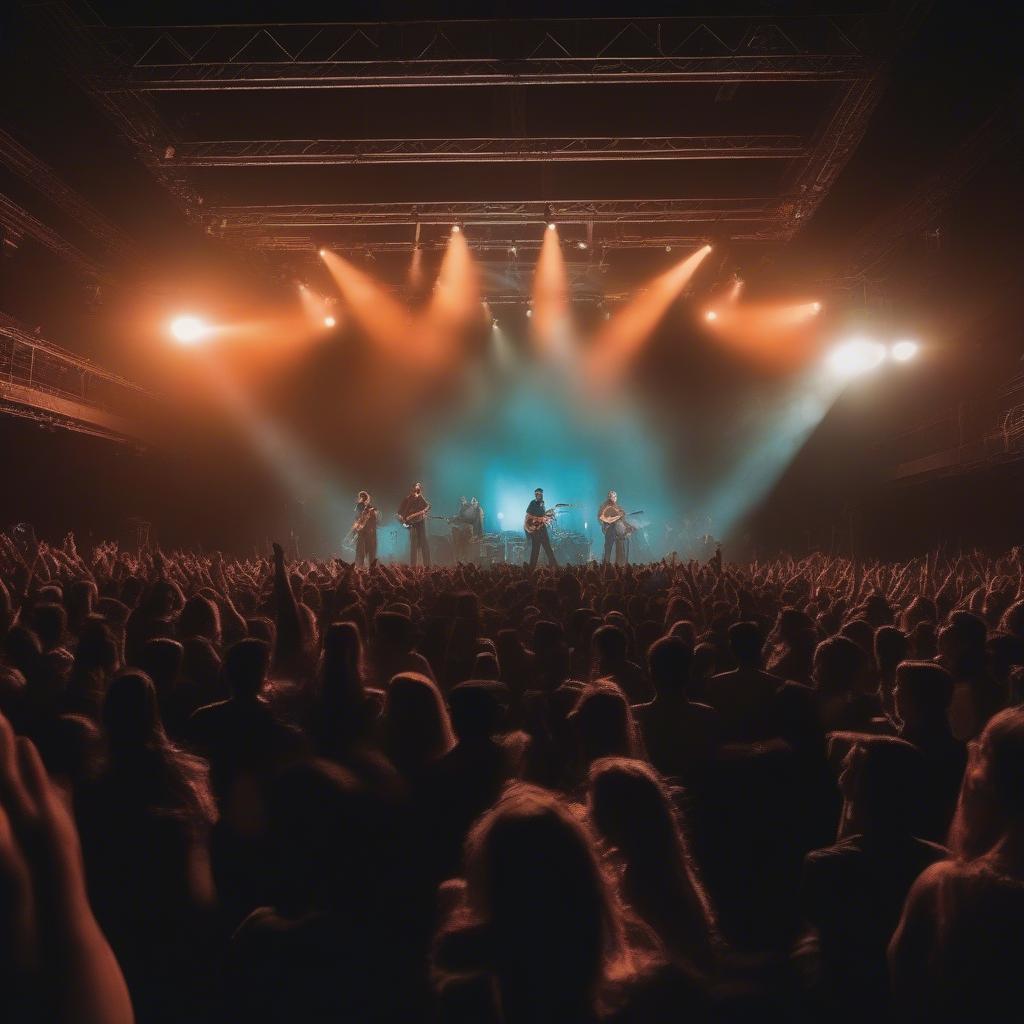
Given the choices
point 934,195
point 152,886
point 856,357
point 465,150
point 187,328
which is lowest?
point 152,886

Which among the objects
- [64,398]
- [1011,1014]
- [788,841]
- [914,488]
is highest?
[64,398]

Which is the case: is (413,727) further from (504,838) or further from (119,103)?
(119,103)

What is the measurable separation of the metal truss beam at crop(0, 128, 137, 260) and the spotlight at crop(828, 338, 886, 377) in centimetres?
1765

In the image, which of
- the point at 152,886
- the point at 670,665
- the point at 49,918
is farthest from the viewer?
the point at 670,665

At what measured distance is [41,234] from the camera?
536 inches

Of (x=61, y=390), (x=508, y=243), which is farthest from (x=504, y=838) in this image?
(x=508, y=243)

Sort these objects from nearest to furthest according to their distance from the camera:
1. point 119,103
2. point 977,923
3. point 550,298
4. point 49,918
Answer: point 49,918
point 977,923
point 119,103
point 550,298

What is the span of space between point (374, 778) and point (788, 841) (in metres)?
1.53

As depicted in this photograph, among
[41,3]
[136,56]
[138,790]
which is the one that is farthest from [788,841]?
[136,56]

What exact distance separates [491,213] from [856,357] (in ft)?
35.5

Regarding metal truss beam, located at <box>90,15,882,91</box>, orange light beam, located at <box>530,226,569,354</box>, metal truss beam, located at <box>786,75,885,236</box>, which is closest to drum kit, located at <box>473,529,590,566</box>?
orange light beam, located at <box>530,226,569,354</box>

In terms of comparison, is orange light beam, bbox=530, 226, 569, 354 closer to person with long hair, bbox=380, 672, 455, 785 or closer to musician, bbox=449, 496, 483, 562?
musician, bbox=449, 496, 483, 562

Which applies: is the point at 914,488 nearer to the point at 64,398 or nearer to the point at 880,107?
the point at 880,107

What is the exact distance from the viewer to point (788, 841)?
2562 millimetres
